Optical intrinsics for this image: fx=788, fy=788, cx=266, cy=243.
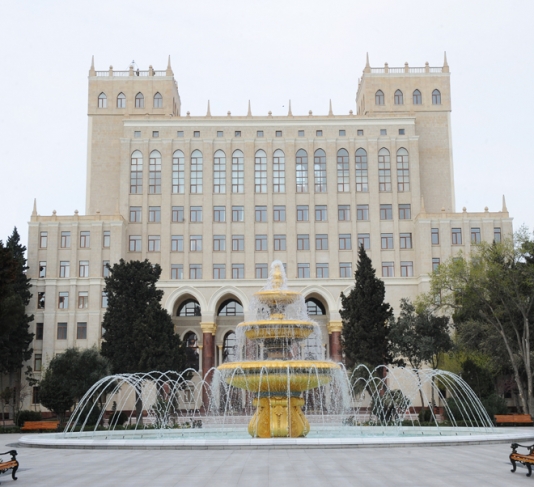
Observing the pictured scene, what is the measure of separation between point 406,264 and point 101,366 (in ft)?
73.4

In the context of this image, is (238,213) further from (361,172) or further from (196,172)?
(361,172)

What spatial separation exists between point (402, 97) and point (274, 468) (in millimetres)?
48672

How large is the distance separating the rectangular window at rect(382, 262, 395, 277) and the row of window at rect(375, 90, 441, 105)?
44.8 ft

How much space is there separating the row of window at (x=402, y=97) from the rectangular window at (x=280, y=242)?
1379 centimetres

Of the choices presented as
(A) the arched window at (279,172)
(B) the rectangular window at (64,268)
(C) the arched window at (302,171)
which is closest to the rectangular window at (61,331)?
(B) the rectangular window at (64,268)

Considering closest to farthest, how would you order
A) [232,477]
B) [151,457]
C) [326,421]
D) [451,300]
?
[232,477] < [151,457] < [326,421] < [451,300]

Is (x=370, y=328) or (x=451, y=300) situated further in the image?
(x=451, y=300)

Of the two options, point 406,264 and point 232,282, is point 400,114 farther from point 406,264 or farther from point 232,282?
point 232,282

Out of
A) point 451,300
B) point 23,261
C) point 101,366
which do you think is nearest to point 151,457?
point 101,366

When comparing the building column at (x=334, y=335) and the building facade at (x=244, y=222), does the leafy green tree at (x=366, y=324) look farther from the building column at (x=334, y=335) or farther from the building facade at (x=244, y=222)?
the building facade at (x=244, y=222)

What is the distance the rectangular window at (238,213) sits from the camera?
177 feet

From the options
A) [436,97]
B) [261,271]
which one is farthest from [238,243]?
[436,97]

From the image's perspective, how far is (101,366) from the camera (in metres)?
39.8

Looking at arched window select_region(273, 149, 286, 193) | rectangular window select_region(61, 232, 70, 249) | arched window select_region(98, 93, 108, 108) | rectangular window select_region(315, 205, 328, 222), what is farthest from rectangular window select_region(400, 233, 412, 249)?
A: arched window select_region(98, 93, 108, 108)
